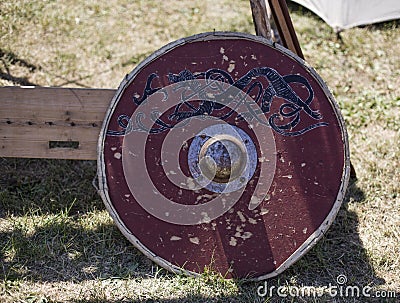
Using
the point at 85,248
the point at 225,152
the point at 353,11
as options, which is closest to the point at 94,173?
the point at 85,248

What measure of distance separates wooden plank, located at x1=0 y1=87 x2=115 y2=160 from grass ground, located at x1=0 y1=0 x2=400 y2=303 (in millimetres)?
315

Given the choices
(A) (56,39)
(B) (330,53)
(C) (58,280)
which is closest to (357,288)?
(C) (58,280)

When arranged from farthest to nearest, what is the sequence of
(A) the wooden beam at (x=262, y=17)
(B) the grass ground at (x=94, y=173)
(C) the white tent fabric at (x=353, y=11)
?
(C) the white tent fabric at (x=353, y=11)
(A) the wooden beam at (x=262, y=17)
(B) the grass ground at (x=94, y=173)

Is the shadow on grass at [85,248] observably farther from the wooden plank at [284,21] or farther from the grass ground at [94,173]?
the wooden plank at [284,21]

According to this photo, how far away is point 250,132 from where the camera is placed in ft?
8.89

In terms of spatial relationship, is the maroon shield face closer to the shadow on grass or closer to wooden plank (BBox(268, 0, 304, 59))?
the shadow on grass

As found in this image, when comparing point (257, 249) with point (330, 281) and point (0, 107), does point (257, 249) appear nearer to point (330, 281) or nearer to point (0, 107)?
point (330, 281)

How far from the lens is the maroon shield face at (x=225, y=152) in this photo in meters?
2.67

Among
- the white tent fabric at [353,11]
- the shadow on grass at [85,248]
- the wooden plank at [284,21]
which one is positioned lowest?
the shadow on grass at [85,248]

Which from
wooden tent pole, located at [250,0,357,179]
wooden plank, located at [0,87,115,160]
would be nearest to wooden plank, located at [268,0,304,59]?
wooden tent pole, located at [250,0,357,179]

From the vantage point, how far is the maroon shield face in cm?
267

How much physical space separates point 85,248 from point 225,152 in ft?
2.73

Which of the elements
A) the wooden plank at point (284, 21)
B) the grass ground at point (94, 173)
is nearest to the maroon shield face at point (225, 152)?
the grass ground at point (94, 173)

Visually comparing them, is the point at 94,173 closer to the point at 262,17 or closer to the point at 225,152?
the point at 225,152
